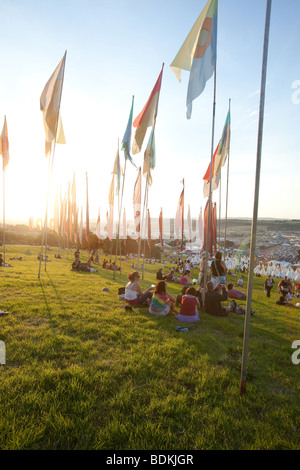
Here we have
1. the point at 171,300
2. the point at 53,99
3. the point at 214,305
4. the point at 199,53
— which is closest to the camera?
the point at 199,53

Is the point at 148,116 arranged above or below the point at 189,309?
above

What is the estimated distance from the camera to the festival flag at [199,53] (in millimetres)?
7000

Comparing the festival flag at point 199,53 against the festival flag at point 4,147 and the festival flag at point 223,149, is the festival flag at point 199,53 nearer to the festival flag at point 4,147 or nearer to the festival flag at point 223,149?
the festival flag at point 223,149

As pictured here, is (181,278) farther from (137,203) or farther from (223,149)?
(223,149)

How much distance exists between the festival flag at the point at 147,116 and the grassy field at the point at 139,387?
899 centimetres

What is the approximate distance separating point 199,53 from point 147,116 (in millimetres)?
5398

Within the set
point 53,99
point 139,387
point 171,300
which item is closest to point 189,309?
point 171,300

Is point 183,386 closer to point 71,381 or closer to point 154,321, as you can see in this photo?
point 71,381

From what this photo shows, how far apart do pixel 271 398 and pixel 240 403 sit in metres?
0.60

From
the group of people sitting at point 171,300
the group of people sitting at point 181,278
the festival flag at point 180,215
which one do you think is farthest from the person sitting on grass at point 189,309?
the festival flag at point 180,215

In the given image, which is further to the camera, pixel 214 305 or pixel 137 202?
pixel 137 202

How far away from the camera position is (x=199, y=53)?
7.06 metres

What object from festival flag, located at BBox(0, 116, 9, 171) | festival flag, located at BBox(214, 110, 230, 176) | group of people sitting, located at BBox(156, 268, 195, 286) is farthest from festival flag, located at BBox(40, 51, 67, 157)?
group of people sitting, located at BBox(156, 268, 195, 286)

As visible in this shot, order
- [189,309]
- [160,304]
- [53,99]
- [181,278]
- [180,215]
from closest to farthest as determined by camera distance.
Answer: [189,309] → [160,304] → [53,99] → [181,278] → [180,215]
